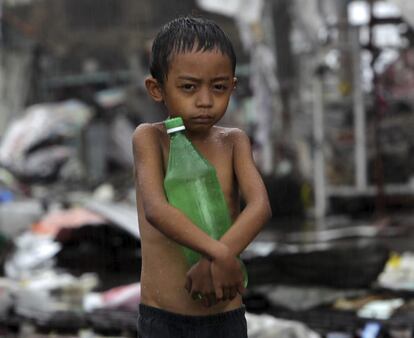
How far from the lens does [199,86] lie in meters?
2.07

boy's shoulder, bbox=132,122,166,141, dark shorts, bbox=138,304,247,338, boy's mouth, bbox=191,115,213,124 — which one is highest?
boy's mouth, bbox=191,115,213,124

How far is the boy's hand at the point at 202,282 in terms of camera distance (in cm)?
194

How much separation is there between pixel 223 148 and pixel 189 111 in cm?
18

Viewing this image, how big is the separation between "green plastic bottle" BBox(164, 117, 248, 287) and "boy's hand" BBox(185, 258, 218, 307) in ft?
0.20

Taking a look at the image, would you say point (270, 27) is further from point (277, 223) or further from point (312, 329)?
point (312, 329)

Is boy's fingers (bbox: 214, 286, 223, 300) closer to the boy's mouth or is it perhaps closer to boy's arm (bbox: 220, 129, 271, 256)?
boy's arm (bbox: 220, 129, 271, 256)

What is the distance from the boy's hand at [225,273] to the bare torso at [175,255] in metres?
0.18

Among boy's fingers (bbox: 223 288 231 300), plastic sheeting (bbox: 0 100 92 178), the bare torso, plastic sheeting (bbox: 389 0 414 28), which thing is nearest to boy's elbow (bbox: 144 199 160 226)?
the bare torso

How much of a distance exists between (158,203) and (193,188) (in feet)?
0.31

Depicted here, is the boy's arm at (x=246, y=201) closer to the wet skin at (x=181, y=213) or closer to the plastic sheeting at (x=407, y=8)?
the wet skin at (x=181, y=213)

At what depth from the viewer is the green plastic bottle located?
2016 millimetres

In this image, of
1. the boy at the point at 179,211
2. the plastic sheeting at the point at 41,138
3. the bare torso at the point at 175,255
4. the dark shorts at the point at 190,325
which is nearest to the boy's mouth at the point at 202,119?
the boy at the point at 179,211

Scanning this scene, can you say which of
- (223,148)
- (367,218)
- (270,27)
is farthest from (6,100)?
Result: (223,148)

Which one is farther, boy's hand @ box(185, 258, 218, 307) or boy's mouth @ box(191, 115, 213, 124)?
boy's mouth @ box(191, 115, 213, 124)
